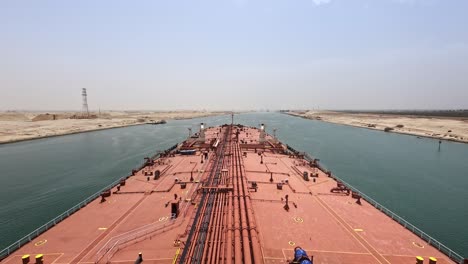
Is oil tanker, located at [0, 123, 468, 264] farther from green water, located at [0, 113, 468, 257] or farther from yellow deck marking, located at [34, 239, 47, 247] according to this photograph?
green water, located at [0, 113, 468, 257]

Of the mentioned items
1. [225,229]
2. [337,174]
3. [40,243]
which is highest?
[225,229]

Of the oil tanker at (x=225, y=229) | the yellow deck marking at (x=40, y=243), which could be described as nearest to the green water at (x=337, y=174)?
the oil tanker at (x=225, y=229)

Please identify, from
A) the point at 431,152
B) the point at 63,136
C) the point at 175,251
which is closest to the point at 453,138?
the point at 431,152

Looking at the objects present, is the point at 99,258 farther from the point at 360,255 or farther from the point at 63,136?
the point at 63,136

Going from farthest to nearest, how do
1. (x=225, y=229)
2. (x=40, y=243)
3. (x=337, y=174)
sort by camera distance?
1. (x=337, y=174)
2. (x=40, y=243)
3. (x=225, y=229)

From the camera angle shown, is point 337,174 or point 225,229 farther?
point 337,174

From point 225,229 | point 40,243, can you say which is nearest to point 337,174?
point 225,229

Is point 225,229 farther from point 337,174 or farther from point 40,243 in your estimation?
→ point 337,174
